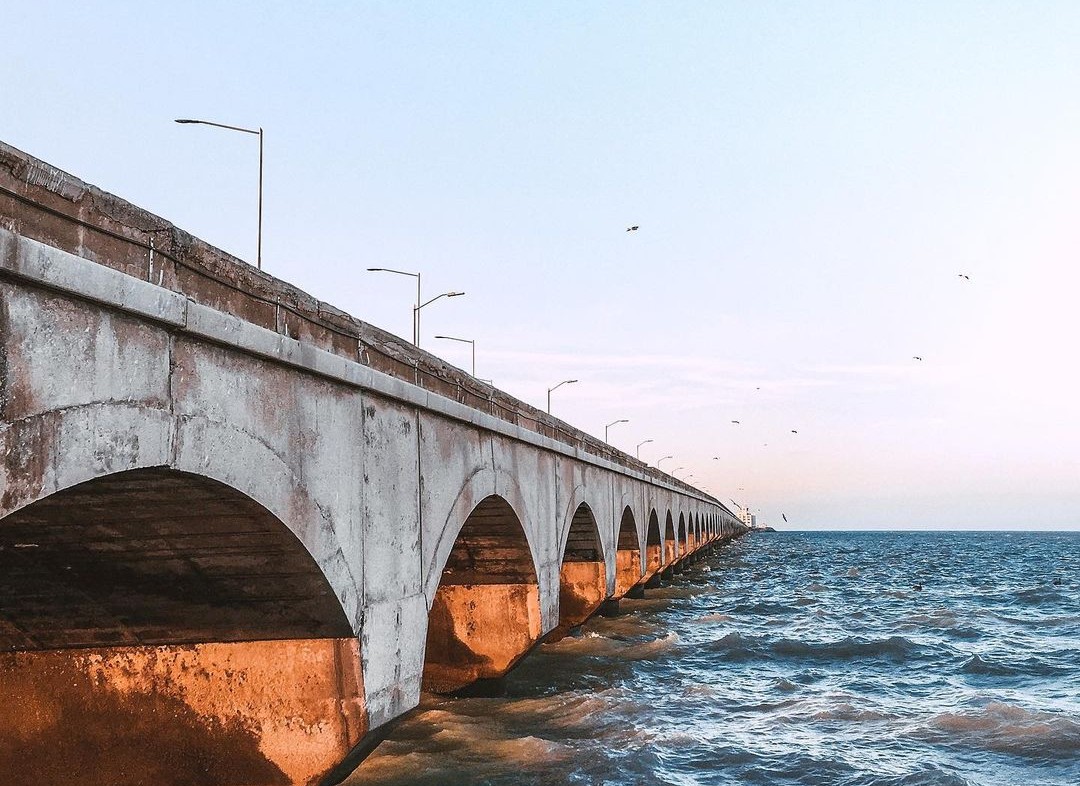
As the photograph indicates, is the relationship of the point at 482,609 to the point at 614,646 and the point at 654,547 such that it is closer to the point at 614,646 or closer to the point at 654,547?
the point at 614,646

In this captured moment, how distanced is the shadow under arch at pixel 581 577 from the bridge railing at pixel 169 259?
14.2m

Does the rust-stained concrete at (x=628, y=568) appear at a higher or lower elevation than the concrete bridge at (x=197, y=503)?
lower

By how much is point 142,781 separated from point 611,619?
20305 millimetres

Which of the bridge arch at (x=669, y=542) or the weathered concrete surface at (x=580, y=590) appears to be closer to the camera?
the weathered concrete surface at (x=580, y=590)

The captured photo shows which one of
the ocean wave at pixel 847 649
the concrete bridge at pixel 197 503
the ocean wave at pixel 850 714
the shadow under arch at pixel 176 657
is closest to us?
the concrete bridge at pixel 197 503

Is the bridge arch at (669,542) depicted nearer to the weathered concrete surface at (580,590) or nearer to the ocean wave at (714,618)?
the ocean wave at (714,618)

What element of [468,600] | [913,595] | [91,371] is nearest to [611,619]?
[468,600]

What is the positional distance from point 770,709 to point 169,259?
1383 centimetres

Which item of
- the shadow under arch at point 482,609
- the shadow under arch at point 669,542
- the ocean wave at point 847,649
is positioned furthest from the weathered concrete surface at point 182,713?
the shadow under arch at point 669,542

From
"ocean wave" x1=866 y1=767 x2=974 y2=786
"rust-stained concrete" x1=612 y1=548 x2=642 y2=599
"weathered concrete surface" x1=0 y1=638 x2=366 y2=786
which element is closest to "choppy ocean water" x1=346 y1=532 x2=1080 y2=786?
"ocean wave" x1=866 y1=767 x2=974 y2=786

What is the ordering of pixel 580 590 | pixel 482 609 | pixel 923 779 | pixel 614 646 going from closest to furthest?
pixel 923 779 < pixel 482 609 < pixel 614 646 < pixel 580 590

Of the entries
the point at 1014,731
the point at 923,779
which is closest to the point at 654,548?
the point at 1014,731

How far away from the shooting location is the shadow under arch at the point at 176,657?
8.35 metres

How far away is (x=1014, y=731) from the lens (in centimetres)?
1501
